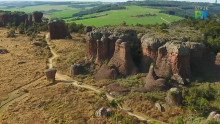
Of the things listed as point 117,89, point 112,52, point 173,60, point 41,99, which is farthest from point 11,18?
point 173,60

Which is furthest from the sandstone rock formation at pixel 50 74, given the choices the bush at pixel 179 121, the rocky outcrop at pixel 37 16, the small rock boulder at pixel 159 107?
the rocky outcrop at pixel 37 16

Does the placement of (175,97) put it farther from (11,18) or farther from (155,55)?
(11,18)

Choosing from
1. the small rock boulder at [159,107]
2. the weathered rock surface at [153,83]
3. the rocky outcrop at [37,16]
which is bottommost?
the small rock boulder at [159,107]

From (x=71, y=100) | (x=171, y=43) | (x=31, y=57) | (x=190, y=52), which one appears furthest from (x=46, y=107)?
(x=31, y=57)

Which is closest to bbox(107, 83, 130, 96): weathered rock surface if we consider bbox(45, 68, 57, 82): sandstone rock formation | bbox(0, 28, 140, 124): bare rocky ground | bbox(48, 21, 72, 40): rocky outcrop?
bbox(0, 28, 140, 124): bare rocky ground

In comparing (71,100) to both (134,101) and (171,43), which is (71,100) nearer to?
(134,101)

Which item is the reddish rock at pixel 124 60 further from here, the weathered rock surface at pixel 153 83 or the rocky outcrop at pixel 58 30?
the rocky outcrop at pixel 58 30
